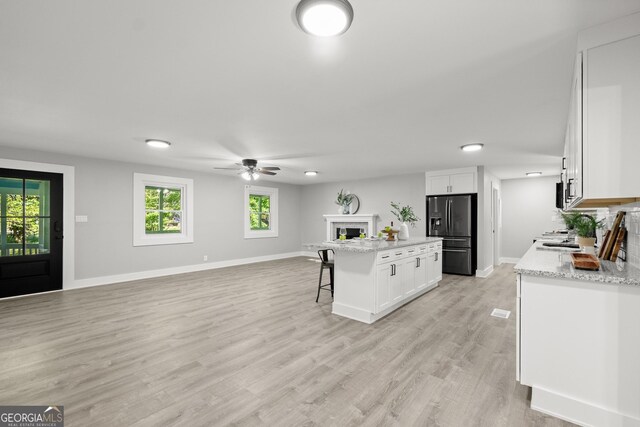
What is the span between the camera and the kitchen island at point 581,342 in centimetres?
169

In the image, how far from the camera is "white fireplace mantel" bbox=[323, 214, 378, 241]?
26.0ft

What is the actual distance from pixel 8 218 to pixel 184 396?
4827 millimetres

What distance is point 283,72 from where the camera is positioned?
2.24m

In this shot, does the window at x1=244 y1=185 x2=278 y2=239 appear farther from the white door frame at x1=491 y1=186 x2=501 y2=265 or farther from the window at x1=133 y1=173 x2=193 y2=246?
the white door frame at x1=491 y1=186 x2=501 y2=265

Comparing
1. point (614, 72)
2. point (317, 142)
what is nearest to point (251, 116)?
point (317, 142)

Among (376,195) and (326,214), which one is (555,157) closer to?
(376,195)

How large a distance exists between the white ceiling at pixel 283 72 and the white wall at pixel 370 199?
3128 mm

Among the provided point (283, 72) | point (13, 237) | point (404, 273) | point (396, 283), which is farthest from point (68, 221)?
point (404, 273)

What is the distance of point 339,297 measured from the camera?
12.6 feet

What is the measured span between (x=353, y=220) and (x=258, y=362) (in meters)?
5.97

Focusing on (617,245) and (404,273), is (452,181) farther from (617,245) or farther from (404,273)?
(617,245)

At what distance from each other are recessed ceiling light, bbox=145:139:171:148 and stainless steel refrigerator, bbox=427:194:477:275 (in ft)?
18.1

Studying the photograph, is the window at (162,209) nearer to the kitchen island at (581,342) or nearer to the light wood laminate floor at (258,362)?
the light wood laminate floor at (258,362)

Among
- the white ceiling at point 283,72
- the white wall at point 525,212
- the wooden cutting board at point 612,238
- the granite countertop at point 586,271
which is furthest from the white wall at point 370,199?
the granite countertop at point 586,271
